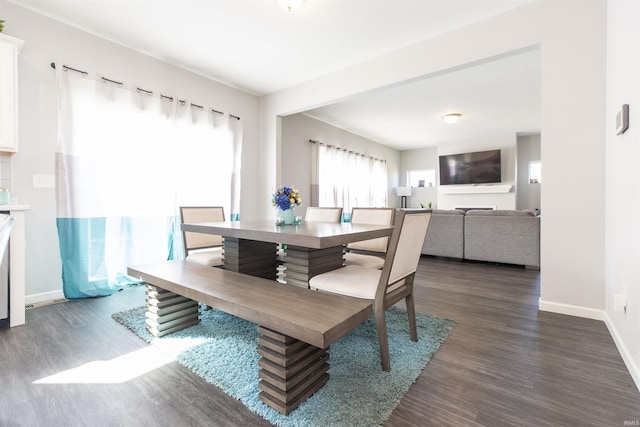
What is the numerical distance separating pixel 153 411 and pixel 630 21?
3.21 m

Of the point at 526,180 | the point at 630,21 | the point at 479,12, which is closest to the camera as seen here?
the point at 630,21

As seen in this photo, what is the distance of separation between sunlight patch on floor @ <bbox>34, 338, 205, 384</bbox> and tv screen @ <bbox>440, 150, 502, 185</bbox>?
7569 mm

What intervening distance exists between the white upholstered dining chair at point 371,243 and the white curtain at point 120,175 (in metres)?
2.18

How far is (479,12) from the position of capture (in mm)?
2670

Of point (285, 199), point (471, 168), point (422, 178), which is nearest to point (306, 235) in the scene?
point (285, 199)

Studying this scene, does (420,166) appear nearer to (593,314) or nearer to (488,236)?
(488,236)

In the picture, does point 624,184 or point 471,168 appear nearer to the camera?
point 624,184

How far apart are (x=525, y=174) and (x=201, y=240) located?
26.6 feet

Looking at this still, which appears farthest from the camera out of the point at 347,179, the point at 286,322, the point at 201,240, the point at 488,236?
the point at 347,179

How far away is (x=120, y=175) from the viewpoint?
3154 millimetres

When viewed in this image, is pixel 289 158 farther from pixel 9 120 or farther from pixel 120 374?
pixel 120 374

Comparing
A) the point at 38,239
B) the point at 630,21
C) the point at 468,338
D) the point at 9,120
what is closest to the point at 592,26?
the point at 630,21

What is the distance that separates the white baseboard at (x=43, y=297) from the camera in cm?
263

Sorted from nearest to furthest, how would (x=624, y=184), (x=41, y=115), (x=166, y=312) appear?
(x=624, y=184) → (x=166, y=312) → (x=41, y=115)
